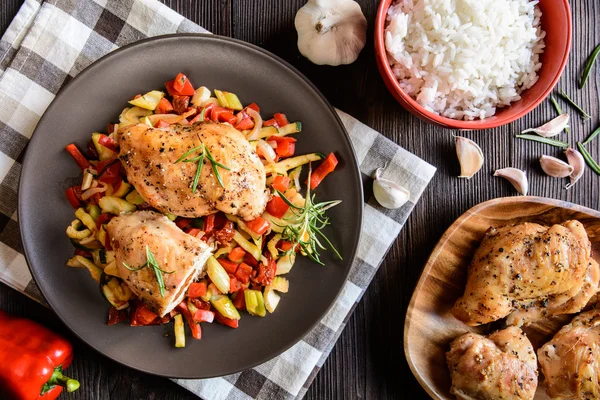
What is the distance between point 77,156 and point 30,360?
4.19 feet

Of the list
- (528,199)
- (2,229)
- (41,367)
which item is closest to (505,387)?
(528,199)

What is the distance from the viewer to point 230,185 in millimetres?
2820

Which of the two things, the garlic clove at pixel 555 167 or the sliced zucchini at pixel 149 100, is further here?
the garlic clove at pixel 555 167

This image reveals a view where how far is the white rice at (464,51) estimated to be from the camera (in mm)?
3156

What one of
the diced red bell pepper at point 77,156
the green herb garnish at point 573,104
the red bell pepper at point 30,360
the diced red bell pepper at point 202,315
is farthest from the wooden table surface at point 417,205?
the diced red bell pepper at point 77,156

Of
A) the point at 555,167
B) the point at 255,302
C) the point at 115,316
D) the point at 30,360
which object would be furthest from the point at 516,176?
the point at 30,360

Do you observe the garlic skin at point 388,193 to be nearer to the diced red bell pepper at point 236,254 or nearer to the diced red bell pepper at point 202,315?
the diced red bell pepper at point 236,254

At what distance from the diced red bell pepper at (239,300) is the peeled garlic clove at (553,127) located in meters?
2.27

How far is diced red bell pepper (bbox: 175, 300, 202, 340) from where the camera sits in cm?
317

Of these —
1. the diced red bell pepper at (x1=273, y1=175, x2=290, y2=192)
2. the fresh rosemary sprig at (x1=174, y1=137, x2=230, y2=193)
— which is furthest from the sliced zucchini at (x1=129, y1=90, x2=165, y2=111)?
the diced red bell pepper at (x1=273, y1=175, x2=290, y2=192)

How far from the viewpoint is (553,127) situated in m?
3.73

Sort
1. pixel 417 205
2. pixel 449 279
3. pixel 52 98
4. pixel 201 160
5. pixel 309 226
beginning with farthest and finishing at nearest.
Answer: pixel 417 205
pixel 449 279
pixel 52 98
pixel 309 226
pixel 201 160

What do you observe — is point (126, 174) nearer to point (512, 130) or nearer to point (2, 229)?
point (2, 229)

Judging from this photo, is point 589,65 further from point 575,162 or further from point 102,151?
point 102,151
